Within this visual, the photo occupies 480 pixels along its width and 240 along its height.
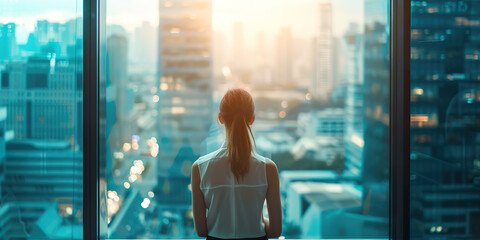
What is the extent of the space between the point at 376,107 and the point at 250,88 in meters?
0.72

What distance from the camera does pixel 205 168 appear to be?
1.53 meters

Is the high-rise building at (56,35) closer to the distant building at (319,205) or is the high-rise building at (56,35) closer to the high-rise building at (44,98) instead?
the high-rise building at (44,98)

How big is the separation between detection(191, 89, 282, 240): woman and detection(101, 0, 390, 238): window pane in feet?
2.79

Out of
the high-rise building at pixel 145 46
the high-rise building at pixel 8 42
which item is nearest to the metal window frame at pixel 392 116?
the high-rise building at pixel 145 46

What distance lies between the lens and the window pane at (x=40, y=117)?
2041 mm

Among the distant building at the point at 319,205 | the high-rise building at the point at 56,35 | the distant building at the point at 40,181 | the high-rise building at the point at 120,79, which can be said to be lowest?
the distant building at the point at 319,205

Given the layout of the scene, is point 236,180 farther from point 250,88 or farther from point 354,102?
point 354,102

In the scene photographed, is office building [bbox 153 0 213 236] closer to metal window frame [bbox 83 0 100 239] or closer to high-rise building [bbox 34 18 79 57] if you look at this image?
metal window frame [bbox 83 0 100 239]

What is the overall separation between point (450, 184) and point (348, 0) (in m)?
1.15

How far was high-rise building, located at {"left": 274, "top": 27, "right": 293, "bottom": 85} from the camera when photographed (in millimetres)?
2342

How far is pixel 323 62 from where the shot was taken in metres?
2.36

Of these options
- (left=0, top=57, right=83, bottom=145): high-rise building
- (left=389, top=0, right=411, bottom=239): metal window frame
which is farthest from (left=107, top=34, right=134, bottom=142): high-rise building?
(left=389, top=0, right=411, bottom=239): metal window frame

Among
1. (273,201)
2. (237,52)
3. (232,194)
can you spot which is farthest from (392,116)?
(232,194)

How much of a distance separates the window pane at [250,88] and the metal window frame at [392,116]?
96mm
